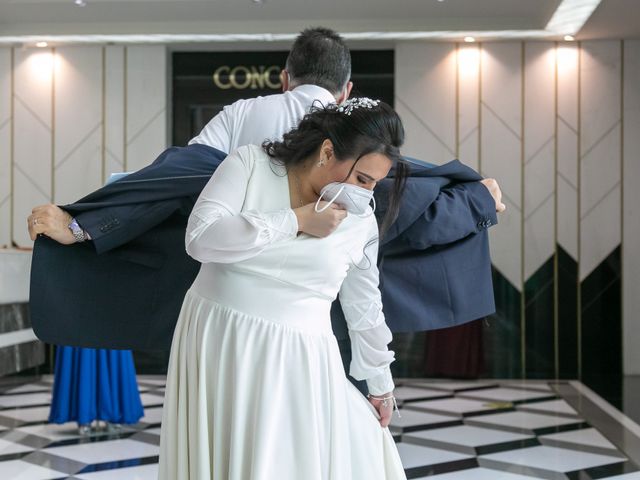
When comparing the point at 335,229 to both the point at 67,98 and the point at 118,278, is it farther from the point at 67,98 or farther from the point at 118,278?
the point at 67,98

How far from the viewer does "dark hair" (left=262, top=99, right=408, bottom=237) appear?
1855 mm

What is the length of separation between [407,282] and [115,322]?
2.63ft

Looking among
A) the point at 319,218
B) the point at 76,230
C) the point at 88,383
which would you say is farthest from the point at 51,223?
the point at 88,383

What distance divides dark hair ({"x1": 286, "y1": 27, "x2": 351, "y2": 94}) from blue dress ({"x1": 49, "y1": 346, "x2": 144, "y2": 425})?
9.59 ft

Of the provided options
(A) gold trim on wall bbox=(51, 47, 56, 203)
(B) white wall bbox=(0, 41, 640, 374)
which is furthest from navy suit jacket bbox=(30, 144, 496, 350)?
(A) gold trim on wall bbox=(51, 47, 56, 203)

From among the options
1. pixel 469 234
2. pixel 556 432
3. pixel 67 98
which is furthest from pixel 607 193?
pixel 469 234

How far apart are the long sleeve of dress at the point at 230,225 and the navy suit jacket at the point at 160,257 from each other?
1.50ft

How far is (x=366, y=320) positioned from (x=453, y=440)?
10.5 ft

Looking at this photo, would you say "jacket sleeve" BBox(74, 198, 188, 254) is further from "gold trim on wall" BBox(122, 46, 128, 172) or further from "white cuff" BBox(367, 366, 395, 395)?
"gold trim on wall" BBox(122, 46, 128, 172)

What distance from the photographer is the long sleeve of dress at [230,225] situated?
1.73 meters

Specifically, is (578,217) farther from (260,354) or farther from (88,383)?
(260,354)

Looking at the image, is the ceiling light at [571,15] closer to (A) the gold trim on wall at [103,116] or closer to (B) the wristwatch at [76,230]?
(A) the gold trim on wall at [103,116]

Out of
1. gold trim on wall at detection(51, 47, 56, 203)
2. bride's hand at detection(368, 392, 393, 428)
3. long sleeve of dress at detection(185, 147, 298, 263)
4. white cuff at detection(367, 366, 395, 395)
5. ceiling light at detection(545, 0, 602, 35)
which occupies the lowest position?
bride's hand at detection(368, 392, 393, 428)

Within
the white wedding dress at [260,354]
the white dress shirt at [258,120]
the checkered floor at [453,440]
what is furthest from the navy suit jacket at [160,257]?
the checkered floor at [453,440]
